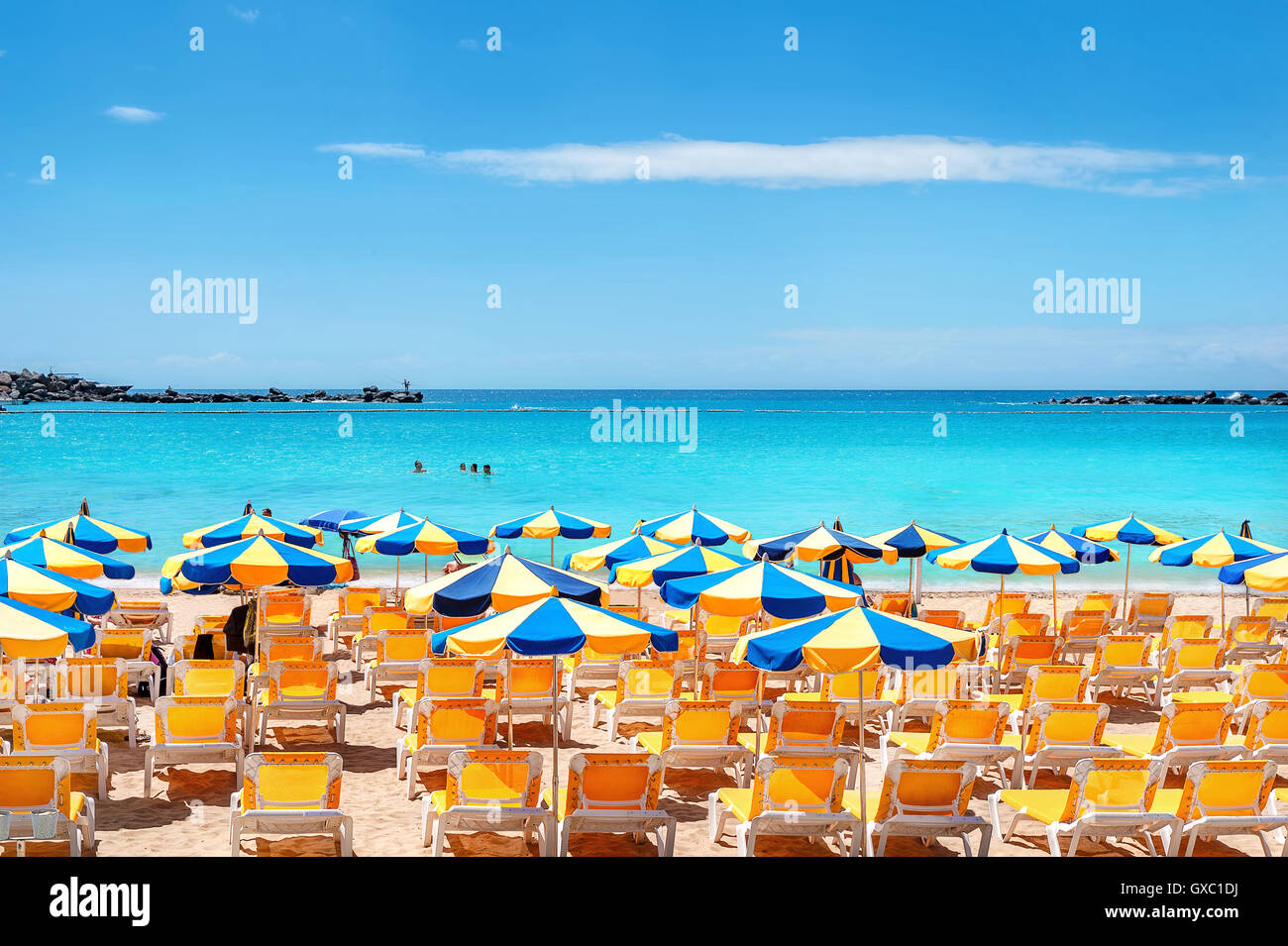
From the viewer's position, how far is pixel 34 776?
19.9ft

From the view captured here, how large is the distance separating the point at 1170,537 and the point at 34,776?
49.9 ft

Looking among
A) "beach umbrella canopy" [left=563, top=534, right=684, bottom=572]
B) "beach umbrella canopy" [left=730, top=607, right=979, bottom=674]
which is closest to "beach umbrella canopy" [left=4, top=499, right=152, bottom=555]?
"beach umbrella canopy" [left=563, top=534, right=684, bottom=572]

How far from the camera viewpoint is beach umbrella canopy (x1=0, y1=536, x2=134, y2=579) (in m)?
10.5

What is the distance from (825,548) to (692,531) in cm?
176

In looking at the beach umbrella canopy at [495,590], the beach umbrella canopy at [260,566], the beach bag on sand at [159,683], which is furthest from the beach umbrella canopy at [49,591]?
the beach umbrella canopy at [495,590]

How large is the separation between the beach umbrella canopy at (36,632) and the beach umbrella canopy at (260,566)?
2239 mm

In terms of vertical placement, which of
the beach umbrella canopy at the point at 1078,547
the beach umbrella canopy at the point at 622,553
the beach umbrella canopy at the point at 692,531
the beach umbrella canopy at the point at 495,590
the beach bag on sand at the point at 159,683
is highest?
the beach umbrella canopy at the point at 495,590

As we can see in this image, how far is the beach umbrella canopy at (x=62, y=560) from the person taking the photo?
34.6ft

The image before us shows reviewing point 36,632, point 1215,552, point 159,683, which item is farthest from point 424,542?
point 1215,552

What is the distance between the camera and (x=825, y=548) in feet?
42.9

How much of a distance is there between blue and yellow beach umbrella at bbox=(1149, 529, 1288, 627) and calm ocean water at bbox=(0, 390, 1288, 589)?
8654 mm

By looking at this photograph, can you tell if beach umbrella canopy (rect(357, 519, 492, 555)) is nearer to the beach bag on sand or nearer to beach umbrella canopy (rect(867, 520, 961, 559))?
the beach bag on sand

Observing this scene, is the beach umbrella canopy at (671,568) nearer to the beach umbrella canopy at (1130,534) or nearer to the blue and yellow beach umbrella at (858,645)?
the blue and yellow beach umbrella at (858,645)

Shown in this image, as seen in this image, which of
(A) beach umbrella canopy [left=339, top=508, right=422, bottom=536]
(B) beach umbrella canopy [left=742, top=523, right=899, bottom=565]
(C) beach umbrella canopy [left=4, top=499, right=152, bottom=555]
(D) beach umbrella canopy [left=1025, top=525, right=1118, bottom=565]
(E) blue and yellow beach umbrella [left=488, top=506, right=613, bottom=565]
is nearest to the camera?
(C) beach umbrella canopy [left=4, top=499, right=152, bottom=555]
